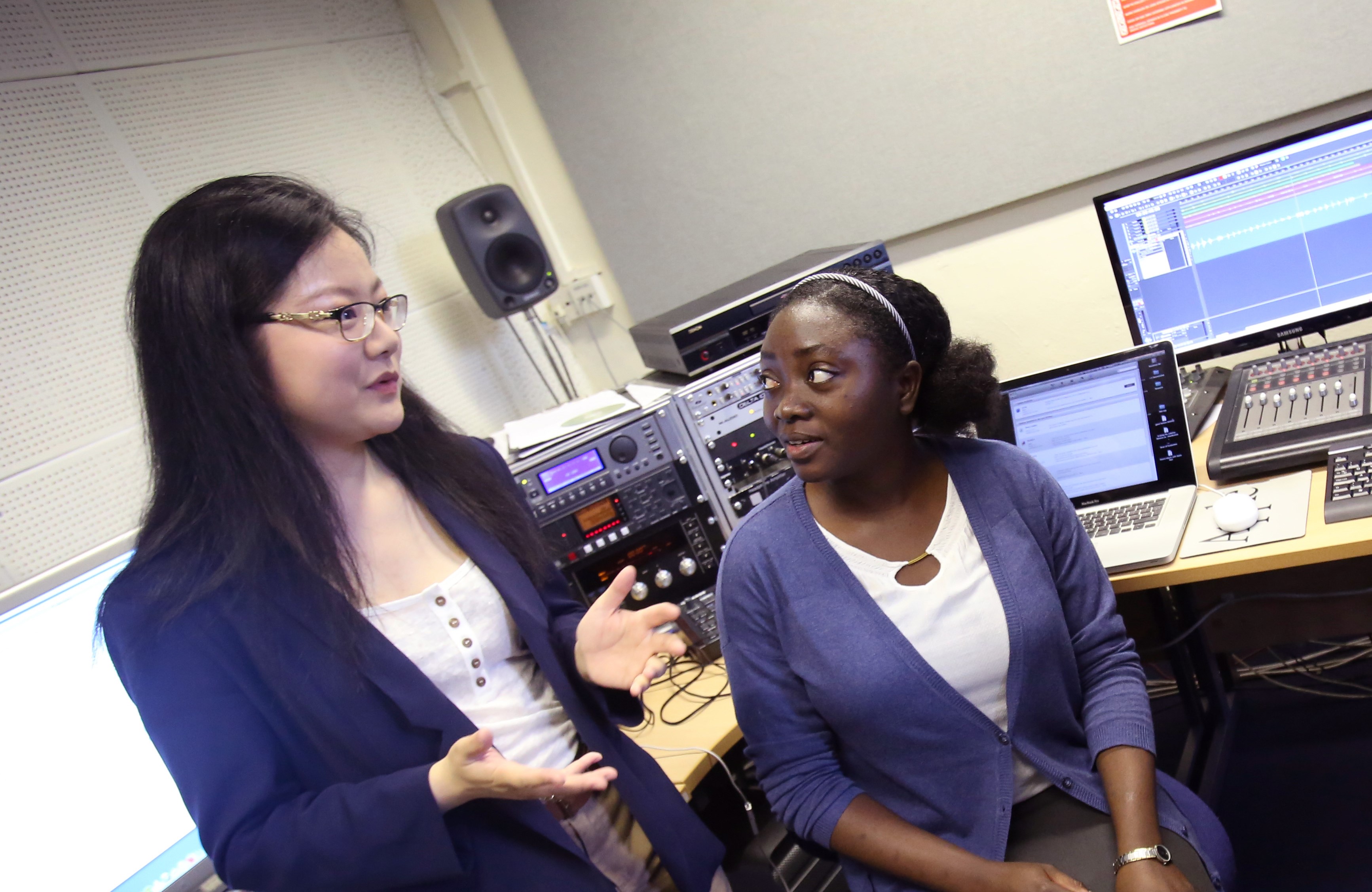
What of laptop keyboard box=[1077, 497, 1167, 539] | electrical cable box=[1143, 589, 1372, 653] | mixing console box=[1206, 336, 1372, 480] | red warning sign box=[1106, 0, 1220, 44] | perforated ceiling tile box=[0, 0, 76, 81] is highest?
perforated ceiling tile box=[0, 0, 76, 81]

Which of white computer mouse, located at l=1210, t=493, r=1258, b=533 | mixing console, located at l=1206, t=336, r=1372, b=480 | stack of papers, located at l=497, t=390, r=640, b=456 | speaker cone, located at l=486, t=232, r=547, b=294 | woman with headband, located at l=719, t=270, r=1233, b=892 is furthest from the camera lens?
speaker cone, located at l=486, t=232, r=547, b=294

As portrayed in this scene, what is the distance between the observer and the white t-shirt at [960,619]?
126 cm

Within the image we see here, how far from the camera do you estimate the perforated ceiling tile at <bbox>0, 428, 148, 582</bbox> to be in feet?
5.37

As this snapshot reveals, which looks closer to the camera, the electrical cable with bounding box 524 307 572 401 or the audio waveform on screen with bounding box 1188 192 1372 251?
the audio waveform on screen with bounding box 1188 192 1372 251

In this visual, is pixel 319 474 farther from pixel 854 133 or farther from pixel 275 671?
pixel 854 133

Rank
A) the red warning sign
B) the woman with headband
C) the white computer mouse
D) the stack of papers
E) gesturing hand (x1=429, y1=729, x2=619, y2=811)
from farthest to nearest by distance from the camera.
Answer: the red warning sign
the stack of papers
the white computer mouse
the woman with headband
gesturing hand (x1=429, y1=729, x2=619, y2=811)

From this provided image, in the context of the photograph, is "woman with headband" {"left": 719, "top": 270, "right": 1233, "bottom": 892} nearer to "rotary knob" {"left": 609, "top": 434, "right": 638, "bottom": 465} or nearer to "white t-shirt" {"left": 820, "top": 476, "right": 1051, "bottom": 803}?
"white t-shirt" {"left": 820, "top": 476, "right": 1051, "bottom": 803}

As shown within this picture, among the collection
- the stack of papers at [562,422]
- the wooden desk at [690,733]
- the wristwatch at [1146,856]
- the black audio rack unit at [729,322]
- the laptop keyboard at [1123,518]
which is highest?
the black audio rack unit at [729,322]

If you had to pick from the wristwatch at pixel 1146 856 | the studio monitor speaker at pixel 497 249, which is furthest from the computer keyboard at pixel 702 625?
the studio monitor speaker at pixel 497 249

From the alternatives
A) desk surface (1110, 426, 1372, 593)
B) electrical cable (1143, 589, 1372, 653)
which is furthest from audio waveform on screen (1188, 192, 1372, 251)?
electrical cable (1143, 589, 1372, 653)

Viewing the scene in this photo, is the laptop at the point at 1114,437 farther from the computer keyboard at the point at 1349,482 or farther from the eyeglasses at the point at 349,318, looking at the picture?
the eyeglasses at the point at 349,318

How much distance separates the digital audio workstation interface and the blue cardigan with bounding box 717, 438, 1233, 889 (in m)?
0.41

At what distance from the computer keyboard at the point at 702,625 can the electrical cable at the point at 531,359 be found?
1.10 meters

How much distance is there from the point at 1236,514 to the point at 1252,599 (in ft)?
2.29
